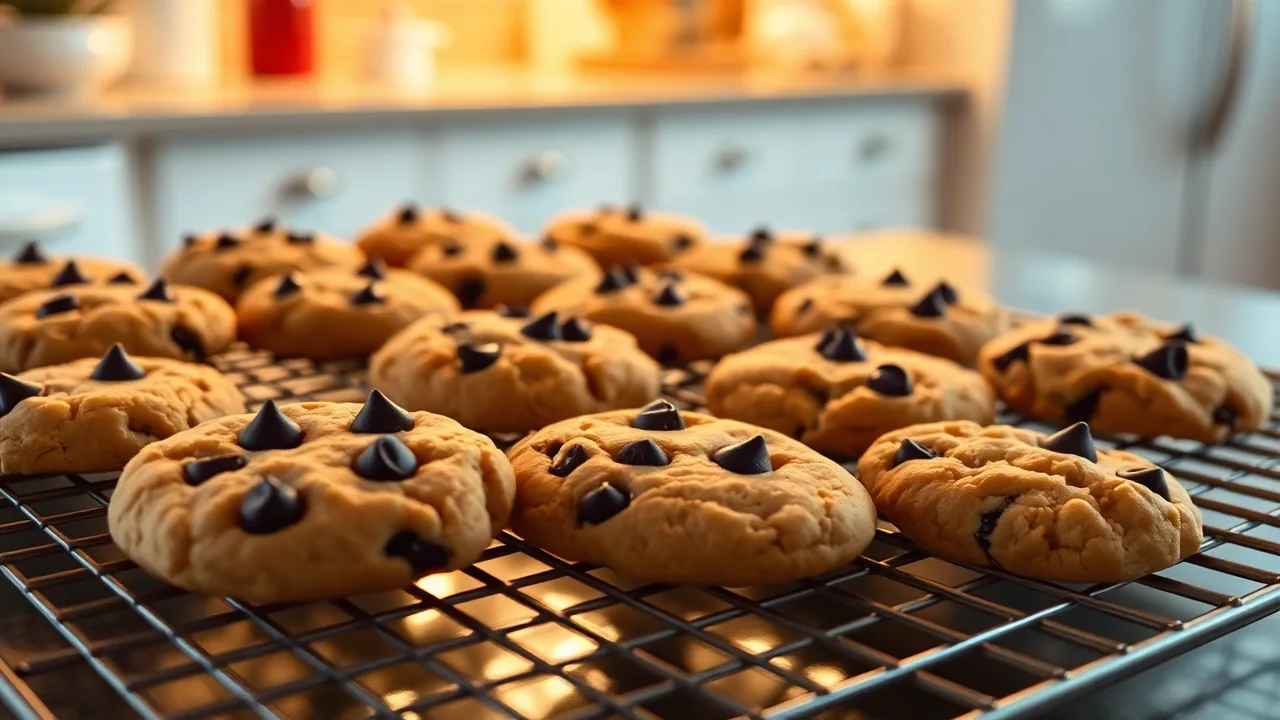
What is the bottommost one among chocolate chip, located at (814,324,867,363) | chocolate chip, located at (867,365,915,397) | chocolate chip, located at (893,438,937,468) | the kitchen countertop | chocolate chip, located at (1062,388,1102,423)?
chocolate chip, located at (1062,388,1102,423)

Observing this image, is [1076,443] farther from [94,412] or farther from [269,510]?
[94,412]

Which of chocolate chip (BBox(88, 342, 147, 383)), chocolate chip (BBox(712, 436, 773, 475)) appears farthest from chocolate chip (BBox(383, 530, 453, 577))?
chocolate chip (BBox(88, 342, 147, 383))

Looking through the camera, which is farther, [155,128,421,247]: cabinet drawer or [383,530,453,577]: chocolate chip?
[155,128,421,247]: cabinet drawer

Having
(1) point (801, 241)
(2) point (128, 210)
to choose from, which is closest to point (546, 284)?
(1) point (801, 241)

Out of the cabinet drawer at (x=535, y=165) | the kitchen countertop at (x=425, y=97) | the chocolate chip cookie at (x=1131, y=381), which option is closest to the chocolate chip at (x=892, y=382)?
the chocolate chip cookie at (x=1131, y=381)

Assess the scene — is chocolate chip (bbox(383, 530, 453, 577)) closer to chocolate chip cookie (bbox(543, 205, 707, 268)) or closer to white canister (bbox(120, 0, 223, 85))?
chocolate chip cookie (bbox(543, 205, 707, 268))

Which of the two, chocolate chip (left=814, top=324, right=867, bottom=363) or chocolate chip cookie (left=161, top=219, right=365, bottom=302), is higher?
chocolate chip cookie (left=161, top=219, right=365, bottom=302)

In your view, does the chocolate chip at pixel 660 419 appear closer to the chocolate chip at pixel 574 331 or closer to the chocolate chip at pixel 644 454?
the chocolate chip at pixel 644 454
